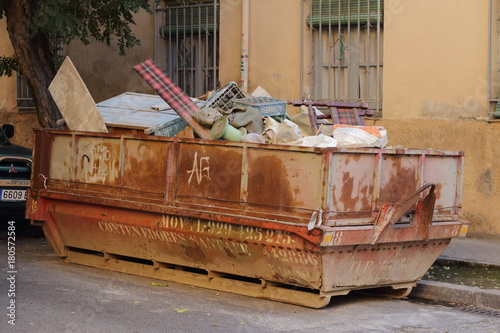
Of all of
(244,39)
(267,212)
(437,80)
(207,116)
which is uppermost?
(244,39)

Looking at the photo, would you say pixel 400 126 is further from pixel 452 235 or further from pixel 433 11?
pixel 452 235

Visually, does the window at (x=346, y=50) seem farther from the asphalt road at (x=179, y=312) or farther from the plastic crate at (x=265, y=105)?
the asphalt road at (x=179, y=312)

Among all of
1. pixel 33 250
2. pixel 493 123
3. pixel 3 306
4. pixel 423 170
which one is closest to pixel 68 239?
pixel 33 250

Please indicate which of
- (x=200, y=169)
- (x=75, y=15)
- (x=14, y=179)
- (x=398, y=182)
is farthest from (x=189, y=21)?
(x=398, y=182)

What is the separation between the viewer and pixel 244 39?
42.4 feet

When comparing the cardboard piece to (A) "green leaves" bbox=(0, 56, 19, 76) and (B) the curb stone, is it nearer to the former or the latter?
(B) the curb stone

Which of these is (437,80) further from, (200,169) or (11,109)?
(11,109)

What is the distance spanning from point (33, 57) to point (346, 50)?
4881 mm

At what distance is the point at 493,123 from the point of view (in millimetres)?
10805

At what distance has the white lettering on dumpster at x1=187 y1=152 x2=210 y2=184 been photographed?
7531 millimetres

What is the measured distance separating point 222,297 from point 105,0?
6.42 m

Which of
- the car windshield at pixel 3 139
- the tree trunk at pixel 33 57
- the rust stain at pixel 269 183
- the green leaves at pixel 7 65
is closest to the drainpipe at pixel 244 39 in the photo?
the tree trunk at pixel 33 57

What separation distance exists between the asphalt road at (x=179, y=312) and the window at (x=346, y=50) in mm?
4971

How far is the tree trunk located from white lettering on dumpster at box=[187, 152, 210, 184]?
539 centimetres
